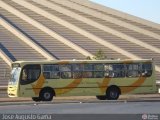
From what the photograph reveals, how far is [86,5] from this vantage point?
58.3m

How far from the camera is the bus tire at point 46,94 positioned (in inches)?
1206

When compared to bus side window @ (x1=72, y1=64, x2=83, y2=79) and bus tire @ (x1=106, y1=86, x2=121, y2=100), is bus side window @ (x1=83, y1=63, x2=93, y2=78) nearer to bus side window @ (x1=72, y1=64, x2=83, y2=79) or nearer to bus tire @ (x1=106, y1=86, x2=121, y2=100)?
bus side window @ (x1=72, y1=64, x2=83, y2=79)

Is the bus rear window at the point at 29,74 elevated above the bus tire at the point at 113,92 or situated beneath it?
elevated above

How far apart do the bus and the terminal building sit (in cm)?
1516

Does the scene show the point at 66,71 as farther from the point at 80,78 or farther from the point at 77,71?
the point at 80,78

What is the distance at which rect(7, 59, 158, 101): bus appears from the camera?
3066 centimetres

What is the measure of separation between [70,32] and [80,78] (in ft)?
75.4

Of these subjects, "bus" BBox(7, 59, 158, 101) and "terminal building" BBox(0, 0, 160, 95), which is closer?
"bus" BBox(7, 59, 158, 101)

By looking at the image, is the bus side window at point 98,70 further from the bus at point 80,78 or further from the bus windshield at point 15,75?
the bus windshield at point 15,75

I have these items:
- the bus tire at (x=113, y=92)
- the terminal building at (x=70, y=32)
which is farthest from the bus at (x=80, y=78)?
the terminal building at (x=70, y=32)

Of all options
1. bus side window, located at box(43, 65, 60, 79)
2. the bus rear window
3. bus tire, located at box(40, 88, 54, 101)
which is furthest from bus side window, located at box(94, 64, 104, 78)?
the bus rear window

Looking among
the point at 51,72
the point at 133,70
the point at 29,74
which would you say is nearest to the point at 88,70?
the point at 51,72

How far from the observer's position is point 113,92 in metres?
32.0

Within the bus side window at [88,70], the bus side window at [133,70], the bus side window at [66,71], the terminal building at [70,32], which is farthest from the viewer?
the terminal building at [70,32]
